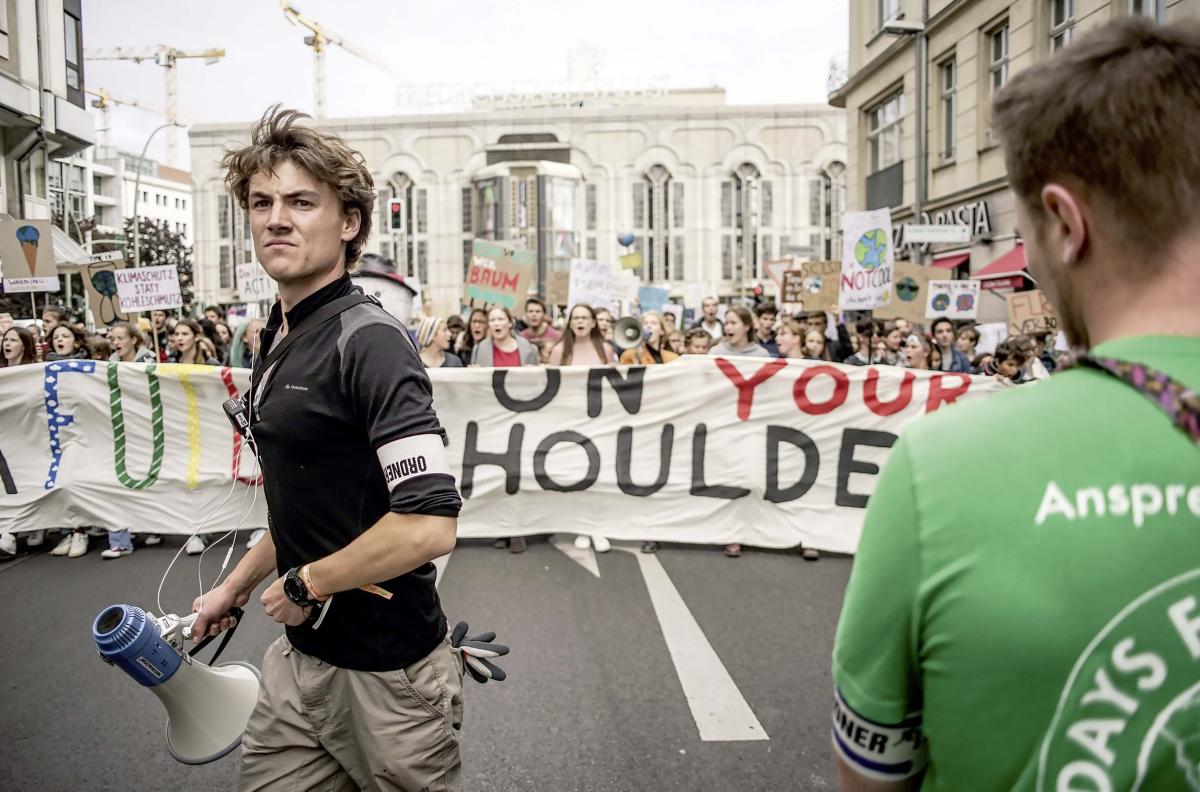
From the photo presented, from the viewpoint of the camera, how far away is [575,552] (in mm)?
7023

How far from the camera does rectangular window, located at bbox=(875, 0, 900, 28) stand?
24.3 metres

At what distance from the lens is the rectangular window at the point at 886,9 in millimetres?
24256

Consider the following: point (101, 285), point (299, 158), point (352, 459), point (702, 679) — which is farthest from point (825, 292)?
point (352, 459)

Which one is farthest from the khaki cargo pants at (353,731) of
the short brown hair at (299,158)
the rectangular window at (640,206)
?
the rectangular window at (640,206)

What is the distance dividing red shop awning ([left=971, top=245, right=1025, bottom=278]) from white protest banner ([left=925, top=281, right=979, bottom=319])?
4418 mm

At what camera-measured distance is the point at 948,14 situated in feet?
67.2

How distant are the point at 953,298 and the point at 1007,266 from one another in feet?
17.2

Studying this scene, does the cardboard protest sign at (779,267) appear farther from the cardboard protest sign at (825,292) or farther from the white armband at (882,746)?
the white armband at (882,746)

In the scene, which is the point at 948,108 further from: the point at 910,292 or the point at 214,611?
the point at 214,611

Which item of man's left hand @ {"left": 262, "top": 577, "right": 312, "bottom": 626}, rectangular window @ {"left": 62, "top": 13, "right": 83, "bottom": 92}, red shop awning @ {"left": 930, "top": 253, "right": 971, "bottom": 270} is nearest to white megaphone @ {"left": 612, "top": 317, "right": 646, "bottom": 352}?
man's left hand @ {"left": 262, "top": 577, "right": 312, "bottom": 626}

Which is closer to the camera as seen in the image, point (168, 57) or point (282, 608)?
point (282, 608)

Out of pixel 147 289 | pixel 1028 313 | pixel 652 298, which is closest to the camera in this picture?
pixel 1028 313

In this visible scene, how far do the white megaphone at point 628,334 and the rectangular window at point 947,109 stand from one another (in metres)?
14.9

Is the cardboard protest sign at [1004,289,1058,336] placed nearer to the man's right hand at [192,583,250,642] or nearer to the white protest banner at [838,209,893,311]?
the white protest banner at [838,209,893,311]
